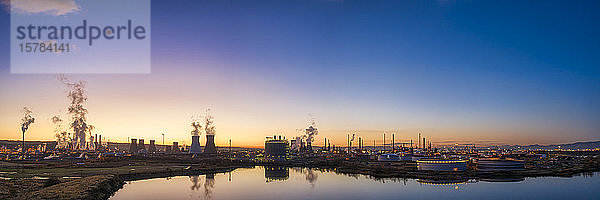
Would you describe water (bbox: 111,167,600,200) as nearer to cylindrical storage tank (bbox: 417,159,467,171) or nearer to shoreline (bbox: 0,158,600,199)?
shoreline (bbox: 0,158,600,199)

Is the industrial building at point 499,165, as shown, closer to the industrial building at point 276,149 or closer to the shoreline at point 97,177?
the shoreline at point 97,177

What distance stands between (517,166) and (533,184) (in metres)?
30.6

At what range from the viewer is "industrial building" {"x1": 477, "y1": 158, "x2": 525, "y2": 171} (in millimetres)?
87312

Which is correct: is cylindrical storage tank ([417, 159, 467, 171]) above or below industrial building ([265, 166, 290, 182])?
above

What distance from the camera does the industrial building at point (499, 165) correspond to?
87.3m

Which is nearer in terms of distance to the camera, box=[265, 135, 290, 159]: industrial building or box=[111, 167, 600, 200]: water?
box=[111, 167, 600, 200]: water

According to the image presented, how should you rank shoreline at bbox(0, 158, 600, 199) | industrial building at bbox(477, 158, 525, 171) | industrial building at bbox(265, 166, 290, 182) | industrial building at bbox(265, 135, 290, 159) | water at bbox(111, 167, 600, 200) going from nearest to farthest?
1. shoreline at bbox(0, 158, 600, 199)
2. water at bbox(111, 167, 600, 200)
3. industrial building at bbox(265, 166, 290, 182)
4. industrial building at bbox(477, 158, 525, 171)
5. industrial building at bbox(265, 135, 290, 159)

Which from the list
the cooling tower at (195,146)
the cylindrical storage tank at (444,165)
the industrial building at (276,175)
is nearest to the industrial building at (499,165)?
the cylindrical storage tank at (444,165)

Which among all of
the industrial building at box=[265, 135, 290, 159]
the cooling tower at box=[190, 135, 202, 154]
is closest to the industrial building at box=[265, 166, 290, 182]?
the industrial building at box=[265, 135, 290, 159]

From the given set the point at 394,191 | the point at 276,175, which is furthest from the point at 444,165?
the point at 394,191

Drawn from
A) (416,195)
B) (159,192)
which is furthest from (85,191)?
(416,195)

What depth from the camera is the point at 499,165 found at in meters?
87.9

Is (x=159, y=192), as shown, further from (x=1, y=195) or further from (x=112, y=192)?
(x=1, y=195)

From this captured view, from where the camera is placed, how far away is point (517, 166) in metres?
89.4
